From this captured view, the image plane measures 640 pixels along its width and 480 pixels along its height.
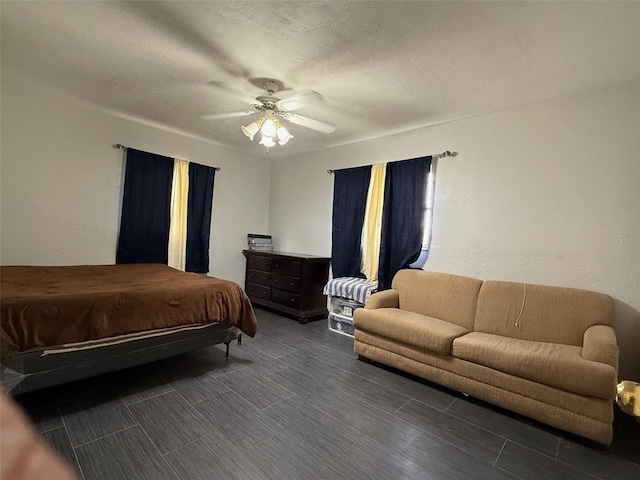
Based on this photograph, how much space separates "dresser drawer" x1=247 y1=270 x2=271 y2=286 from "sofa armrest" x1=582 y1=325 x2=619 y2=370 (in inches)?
140

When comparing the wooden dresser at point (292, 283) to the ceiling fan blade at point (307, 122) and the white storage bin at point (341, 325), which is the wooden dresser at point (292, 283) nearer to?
the white storage bin at point (341, 325)

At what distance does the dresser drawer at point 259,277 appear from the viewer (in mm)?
4539

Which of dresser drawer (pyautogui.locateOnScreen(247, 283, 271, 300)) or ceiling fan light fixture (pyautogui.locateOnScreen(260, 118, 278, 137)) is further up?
ceiling fan light fixture (pyautogui.locateOnScreen(260, 118, 278, 137))

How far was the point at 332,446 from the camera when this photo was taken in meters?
1.73

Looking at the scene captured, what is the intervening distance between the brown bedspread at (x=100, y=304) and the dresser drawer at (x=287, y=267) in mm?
1358

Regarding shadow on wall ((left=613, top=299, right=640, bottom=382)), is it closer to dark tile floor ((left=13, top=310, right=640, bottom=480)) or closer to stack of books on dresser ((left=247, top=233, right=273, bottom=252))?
dark tile floor ((left=13, top=310, right=640, bottom=480))

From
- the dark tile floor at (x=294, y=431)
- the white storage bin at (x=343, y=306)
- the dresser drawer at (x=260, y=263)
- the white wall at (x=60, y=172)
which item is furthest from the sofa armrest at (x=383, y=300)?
the white wall at (x=60, y=172)

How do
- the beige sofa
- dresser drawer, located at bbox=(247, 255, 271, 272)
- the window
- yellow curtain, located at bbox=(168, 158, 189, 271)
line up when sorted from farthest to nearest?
dresser drawer, located at bbox=(247, 255, 271, 272) → yellow curtain, located at bbox=(168, 158, 189, 271) → the window → the beige sofa

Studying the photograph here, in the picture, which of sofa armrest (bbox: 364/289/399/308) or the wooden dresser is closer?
sofa armrest (bbox: 364/289/399/308)

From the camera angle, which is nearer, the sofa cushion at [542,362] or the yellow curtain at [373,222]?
the sofa cushion at [542,362]

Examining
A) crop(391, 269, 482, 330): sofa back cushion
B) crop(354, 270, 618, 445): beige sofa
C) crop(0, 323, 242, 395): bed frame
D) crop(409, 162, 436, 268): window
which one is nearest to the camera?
crop(0, 323, 242, 395): bed frame

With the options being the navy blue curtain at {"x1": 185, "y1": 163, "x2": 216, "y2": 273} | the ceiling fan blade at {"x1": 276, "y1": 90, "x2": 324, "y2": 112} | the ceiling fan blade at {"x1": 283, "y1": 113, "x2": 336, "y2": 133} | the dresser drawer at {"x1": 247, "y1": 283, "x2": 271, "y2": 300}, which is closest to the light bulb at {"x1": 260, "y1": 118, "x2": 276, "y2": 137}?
the ceiling fan blade at {"x1": 276, "y1": 90, "x2": 324, "y2": 112}

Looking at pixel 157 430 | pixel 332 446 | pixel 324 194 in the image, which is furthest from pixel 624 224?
pixel 157 430

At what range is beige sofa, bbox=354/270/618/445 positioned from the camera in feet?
6.15
